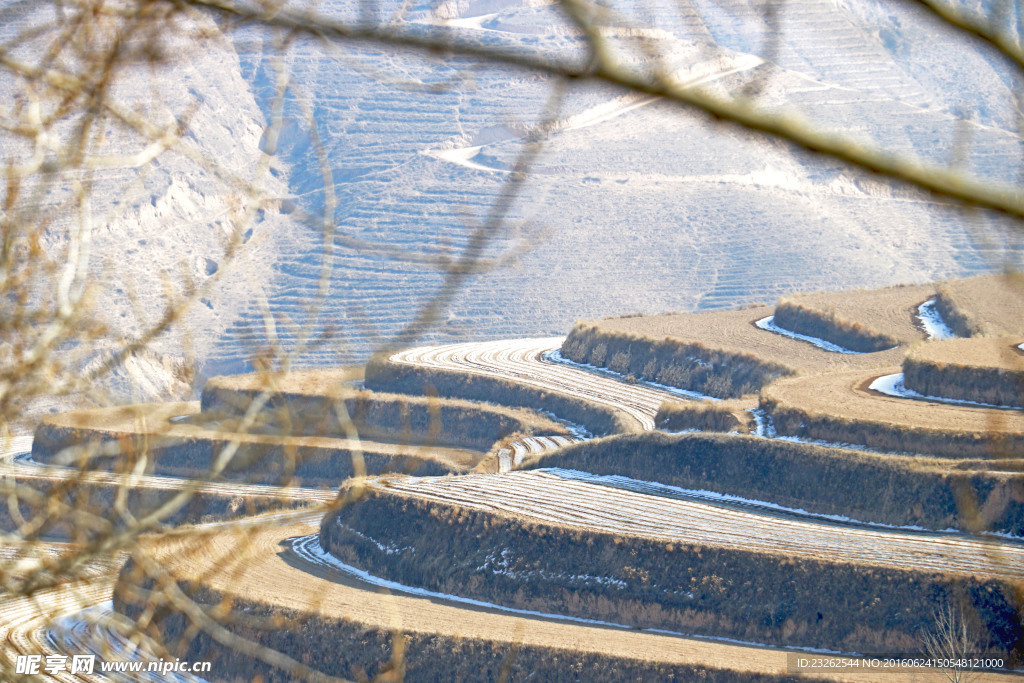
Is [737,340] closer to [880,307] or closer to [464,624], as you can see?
[880,307]

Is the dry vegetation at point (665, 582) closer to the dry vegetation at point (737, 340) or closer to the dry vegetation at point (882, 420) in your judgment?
the dry vegetation at point (882, 420)

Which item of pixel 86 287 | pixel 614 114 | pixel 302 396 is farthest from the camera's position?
pixel 614 114

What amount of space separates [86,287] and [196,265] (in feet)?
214

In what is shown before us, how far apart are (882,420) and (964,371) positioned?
130 inches

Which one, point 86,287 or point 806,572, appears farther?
point 806,572

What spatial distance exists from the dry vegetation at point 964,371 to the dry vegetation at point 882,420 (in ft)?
1.89

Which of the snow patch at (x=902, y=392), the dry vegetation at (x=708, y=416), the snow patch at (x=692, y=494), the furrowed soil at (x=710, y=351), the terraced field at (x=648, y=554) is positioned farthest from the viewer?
the furrowed soil at (x=710, y=351)

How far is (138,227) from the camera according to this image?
70125 millimetres

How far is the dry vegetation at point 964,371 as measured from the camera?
20359 mm

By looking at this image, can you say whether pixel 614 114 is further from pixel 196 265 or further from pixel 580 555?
pixel 580 555

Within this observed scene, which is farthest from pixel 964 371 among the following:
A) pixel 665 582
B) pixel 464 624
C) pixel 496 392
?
pixel 496 392

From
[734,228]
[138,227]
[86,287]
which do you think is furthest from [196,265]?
[86,287]

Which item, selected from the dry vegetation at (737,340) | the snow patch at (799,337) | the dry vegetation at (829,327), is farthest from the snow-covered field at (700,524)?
the snow patch at (799,337)

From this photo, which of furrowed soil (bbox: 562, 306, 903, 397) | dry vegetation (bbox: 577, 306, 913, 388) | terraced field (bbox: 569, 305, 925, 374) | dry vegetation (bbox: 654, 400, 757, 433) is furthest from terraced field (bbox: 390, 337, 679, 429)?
dry vegetation (bbox: 654, 400, 757, 433)
